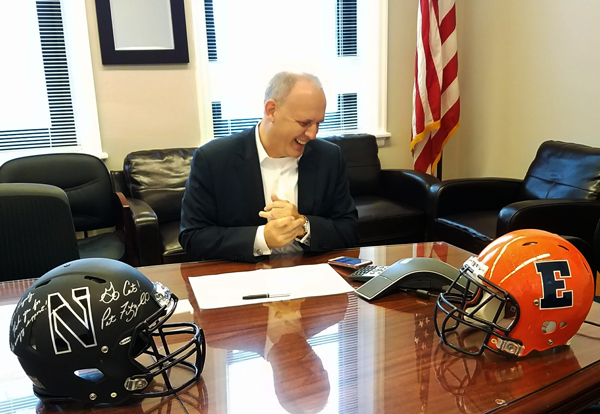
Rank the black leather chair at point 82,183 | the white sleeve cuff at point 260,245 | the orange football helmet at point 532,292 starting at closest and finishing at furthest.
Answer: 1. the orange football helmet at point 532,292
2. the white sleeve cuff at point 260,245
3. the black leather chair at point 82,183

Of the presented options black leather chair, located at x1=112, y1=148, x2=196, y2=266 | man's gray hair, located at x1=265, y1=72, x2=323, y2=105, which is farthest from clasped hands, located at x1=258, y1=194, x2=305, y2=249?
black leather chair, located at x1=112, y1=148, x2=196, y2=266

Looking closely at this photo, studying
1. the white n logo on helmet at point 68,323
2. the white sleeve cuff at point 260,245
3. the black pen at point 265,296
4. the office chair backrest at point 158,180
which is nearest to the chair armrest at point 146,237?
the office chair backrest at point 158,180

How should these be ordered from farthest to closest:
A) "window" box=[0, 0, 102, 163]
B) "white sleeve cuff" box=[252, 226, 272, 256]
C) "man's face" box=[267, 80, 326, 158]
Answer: "window" box=[0, 0, 102, 163] < "man's face" box=[267, 80, 326, 158] < "white sleeve cuff" box=[252, 226, 272, 256]

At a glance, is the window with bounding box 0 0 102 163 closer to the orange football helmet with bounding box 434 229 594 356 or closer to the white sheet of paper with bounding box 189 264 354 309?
the white sheet of paper with bounding box 189 264 354 309

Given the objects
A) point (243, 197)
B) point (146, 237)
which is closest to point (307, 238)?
point (243, 197)

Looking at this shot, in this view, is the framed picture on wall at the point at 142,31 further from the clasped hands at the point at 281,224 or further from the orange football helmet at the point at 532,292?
the orange football helmet at the point at 532,292

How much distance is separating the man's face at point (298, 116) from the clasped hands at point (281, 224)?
287 mm

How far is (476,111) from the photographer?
405 centimetres

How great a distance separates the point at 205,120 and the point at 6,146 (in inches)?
50.0

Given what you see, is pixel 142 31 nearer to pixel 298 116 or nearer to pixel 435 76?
pixel 298 116

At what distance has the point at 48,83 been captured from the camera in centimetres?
323

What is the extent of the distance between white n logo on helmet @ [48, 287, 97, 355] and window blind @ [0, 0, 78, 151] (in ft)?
9.22

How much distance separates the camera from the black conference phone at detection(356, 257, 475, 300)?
127cm

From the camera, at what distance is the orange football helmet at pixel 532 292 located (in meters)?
0.97
